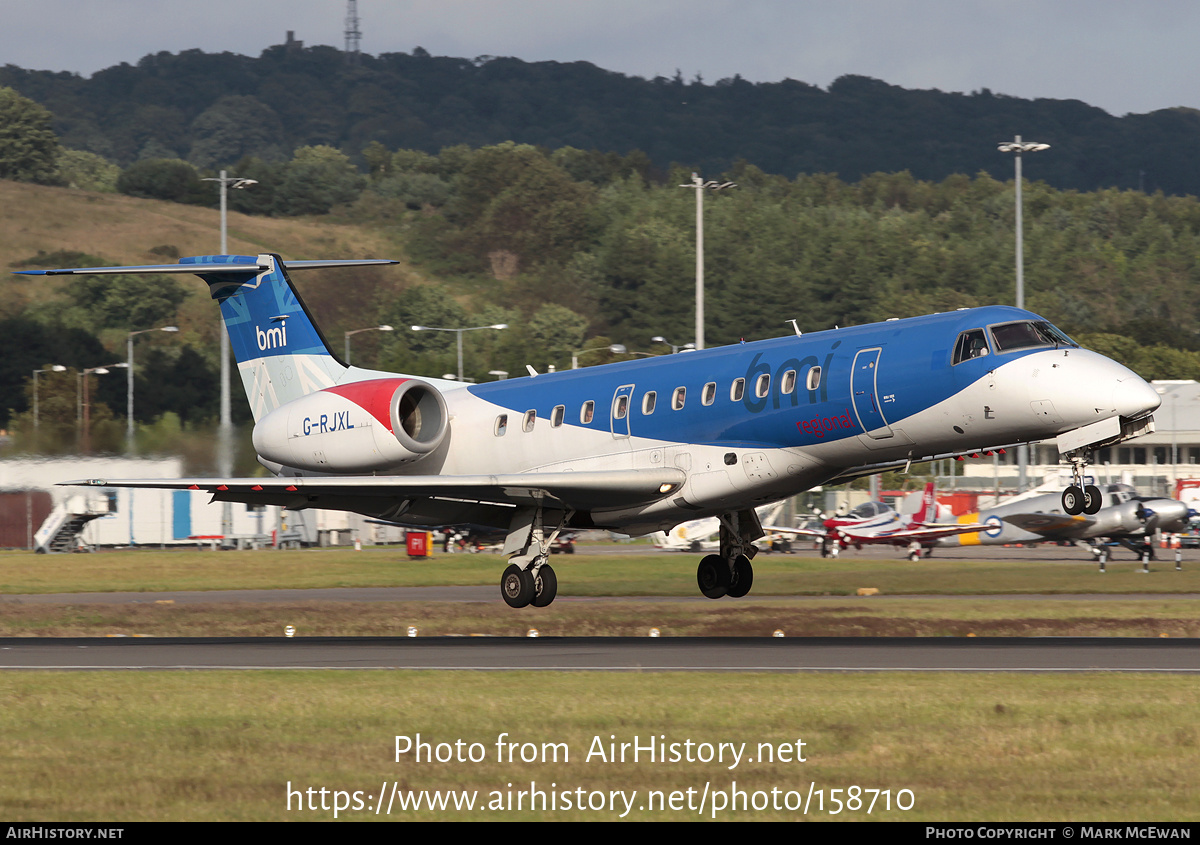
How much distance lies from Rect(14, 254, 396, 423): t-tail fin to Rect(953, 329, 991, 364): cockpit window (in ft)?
43.8

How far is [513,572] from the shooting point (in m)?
25.6

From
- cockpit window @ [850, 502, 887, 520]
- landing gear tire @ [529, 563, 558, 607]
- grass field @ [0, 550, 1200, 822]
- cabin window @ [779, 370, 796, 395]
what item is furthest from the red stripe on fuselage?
cockpit window @ [850, 502, 887, 520]

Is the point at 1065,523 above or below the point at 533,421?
below

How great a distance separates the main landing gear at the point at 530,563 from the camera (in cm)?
2544

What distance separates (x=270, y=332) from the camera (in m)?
30.2

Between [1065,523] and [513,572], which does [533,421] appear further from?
[1065,523]

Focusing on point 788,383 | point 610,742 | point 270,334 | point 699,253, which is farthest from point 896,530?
point 610,742

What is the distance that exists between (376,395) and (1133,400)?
516 inches

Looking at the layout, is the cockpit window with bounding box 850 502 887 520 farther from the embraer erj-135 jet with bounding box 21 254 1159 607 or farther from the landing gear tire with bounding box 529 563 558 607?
the landing gear tire with bounding box 529 563 558 607

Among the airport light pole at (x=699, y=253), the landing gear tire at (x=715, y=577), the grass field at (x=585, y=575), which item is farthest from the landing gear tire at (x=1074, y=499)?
the airport light pole at (x=699, y=253)

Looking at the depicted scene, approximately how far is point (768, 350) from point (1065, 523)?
91.7 feet

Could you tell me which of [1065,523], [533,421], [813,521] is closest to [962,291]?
[813,521]

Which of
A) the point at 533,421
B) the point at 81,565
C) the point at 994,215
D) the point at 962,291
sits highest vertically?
the point at 994,215
